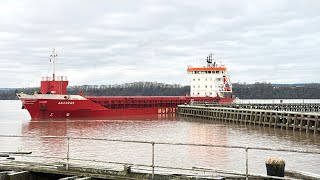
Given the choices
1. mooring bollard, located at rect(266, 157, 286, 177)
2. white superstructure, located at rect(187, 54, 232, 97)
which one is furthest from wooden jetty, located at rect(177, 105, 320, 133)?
mooring bollard, located at rect(266, 157, 286, 177)

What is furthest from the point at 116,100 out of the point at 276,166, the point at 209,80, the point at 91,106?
the point at 276,166

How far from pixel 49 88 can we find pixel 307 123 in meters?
Result: 27.6

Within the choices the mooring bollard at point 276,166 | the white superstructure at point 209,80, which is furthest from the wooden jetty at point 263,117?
the mooring bollard at point 276,166

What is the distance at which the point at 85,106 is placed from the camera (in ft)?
152

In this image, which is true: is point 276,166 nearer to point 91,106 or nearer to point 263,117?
point 263,117

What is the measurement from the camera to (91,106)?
47031 mm

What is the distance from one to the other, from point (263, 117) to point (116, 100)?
20055 millimetres

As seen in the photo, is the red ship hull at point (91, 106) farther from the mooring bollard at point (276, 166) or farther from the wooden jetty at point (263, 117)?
the mooring bollard at point (276, 166)

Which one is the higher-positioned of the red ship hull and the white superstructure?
the white superstructure

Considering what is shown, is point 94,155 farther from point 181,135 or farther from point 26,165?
point 181,135

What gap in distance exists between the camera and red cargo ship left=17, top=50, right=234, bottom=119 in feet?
143

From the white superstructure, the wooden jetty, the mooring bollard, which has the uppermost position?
the white superstructure

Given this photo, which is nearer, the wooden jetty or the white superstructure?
the wooden jetty

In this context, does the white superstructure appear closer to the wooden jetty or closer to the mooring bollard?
the wooden jetty
